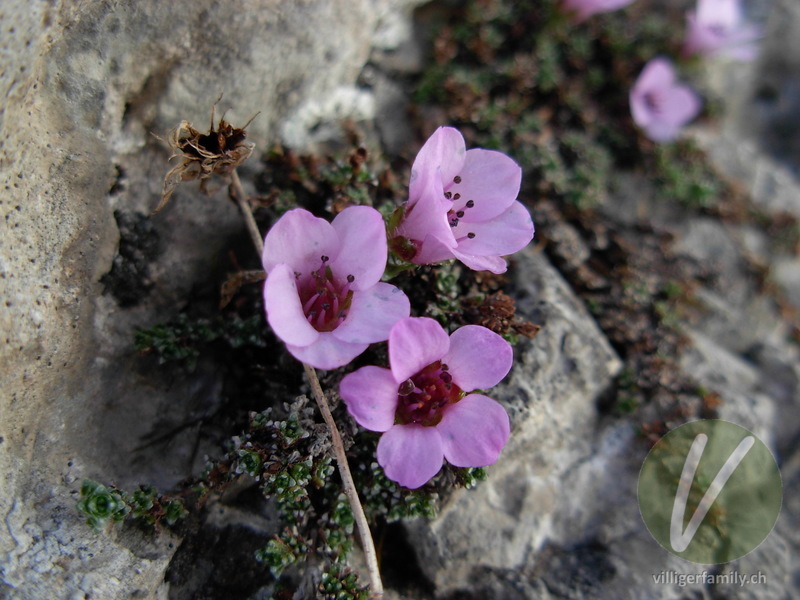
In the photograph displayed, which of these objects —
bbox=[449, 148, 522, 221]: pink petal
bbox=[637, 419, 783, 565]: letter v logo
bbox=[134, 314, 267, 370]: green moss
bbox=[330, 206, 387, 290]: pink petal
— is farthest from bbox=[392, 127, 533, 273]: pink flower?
bbox=[637, 419, 783, 565]: letter v logo

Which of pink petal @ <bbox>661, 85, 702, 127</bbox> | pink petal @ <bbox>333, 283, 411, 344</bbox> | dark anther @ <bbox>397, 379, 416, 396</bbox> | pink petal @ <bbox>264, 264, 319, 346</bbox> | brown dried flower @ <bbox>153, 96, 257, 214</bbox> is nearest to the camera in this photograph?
pink petal @ <bbox>264, 264, 319, 346</bbox>

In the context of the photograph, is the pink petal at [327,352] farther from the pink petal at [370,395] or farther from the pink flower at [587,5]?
the pink flower at [587,5]

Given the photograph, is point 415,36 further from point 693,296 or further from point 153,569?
point 153,569

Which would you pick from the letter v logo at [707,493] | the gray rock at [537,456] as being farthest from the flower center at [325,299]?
the letter v logo at [707,493]

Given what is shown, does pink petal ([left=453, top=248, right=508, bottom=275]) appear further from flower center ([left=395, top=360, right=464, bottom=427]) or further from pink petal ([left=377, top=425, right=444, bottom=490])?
pink petal ([left=377, top=425, right=444, bottom=490])

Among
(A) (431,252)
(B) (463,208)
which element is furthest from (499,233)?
(A) (431,252)

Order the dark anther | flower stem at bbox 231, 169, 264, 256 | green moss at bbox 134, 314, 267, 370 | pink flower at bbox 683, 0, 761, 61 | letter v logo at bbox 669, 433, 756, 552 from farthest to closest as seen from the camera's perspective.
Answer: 1. pink flower at bbox 683, 0, 761, 61
2. letter v logo at bbox 669, 433, 756, 552
3. flower stem at bbox 231, 169, 264, 256
4. green moss at bbox 134, 314, 267, 370
5. the dark anther

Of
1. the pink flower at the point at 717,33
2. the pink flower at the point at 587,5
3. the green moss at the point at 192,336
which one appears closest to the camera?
the green moss at the point at 192,336
